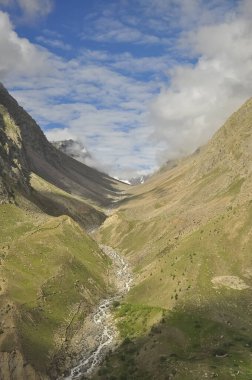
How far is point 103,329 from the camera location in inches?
3438

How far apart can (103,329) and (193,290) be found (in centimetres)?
1775

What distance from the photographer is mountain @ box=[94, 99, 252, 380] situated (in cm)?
6775

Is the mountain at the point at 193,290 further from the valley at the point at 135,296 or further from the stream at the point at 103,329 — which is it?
the stream at the point at 103,329

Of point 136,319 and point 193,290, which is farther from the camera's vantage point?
point 193,290

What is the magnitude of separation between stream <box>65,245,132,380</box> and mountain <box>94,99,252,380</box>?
2.05 m

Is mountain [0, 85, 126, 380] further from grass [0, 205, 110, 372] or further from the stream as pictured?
the stream

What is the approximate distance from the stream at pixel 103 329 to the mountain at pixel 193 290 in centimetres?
205

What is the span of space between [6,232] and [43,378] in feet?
197

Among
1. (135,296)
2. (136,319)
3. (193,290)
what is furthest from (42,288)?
(193,290)

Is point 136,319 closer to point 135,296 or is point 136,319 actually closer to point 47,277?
point 135,296

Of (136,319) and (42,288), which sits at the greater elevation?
(42,288)

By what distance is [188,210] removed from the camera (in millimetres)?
151000

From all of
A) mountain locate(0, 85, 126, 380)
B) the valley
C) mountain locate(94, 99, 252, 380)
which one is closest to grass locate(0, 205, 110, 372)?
mountain locate(0, 85, 126, 380)

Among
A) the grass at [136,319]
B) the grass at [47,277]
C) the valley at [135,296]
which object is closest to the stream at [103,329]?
the valley at [135,296]
